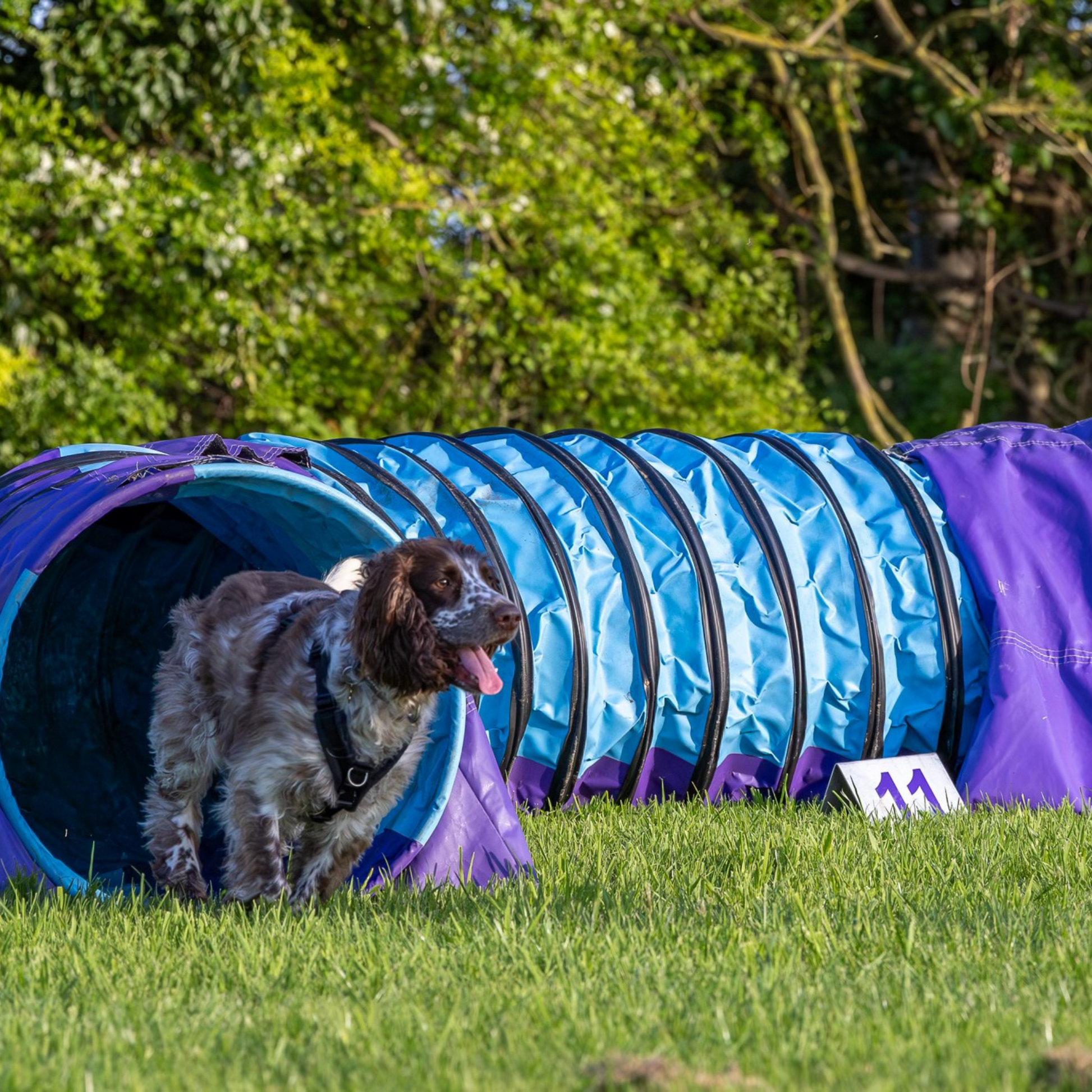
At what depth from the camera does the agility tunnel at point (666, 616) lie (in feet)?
18.4

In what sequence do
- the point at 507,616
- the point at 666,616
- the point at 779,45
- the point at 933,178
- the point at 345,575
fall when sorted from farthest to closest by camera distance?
1. the point at 933,178
2. the point at 779,45
3. the point at 666,616
4. the point at 345,575
5. the point at 507,616

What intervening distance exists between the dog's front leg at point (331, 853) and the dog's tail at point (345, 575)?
33.0 inches

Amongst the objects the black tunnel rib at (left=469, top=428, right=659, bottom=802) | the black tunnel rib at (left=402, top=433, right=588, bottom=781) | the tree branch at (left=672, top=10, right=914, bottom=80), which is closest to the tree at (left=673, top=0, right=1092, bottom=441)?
the tree branch at (left=672, top=10, right=914, bottom=80)

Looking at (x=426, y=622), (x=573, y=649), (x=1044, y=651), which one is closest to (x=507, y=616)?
(x=426, y=622)

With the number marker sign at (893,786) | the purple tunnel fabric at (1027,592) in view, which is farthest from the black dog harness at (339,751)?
the purple tunnel fabric at (1027,592)

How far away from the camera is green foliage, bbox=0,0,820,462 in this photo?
10.1m

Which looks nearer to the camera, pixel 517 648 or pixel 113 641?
pixel 517 648

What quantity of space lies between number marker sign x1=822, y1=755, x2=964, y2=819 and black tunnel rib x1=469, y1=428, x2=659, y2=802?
2.35 ft

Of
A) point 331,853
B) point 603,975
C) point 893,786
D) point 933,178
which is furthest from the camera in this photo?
point 933,178

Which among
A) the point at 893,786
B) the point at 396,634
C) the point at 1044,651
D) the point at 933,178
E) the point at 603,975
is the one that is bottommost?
the point at 893,786

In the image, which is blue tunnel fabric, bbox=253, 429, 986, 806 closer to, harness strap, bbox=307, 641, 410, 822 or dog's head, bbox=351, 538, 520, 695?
harness strap, bbox=307, 641, 410, 822

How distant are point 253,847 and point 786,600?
2398 mm

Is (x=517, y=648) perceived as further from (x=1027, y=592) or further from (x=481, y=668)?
(x=1027, y=592)

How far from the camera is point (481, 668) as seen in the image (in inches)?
173
